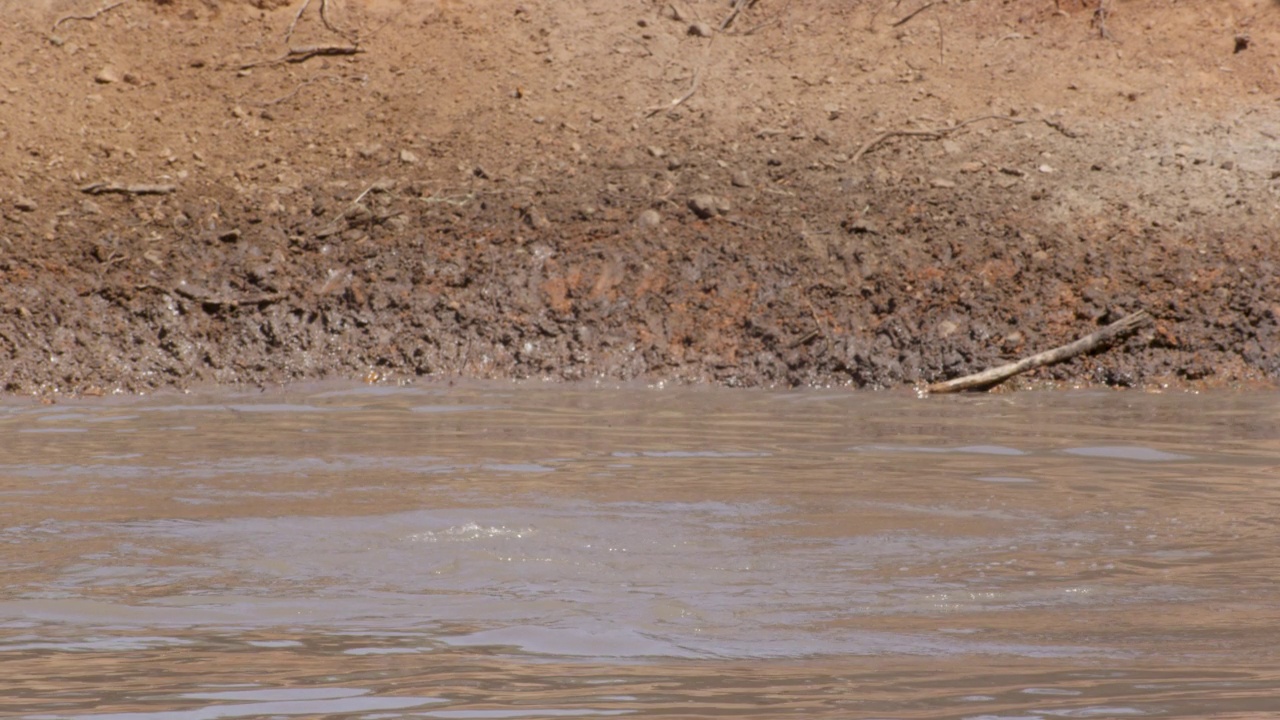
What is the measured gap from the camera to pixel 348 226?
32.5ft

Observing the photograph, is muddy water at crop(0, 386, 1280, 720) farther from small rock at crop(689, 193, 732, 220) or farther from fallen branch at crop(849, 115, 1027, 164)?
fallen branch at crop(849, 115, 1027, 164)

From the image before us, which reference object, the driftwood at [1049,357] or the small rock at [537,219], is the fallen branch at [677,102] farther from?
the driftwood at [1049,357]

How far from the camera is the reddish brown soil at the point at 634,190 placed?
8.84 metres

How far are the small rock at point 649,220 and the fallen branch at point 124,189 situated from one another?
3.26 m

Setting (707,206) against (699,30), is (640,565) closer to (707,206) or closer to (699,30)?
(707,206)

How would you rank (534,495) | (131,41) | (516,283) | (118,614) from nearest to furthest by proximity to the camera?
(118,614) → (534,495) → (516,283) → (131,41)

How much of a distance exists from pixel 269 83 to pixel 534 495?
7258 millimetres

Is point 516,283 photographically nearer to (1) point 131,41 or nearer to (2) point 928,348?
(2) point 928,348

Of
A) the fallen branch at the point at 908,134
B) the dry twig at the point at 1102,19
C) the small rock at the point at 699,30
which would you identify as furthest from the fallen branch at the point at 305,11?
the dry twig at the point at 1102,19

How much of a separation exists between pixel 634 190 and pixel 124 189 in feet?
11.5

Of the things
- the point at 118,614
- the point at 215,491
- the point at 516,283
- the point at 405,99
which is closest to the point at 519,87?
the point at 405,99

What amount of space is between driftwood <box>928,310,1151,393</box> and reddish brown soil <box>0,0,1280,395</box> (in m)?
0.11

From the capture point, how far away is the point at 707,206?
32.3 feet

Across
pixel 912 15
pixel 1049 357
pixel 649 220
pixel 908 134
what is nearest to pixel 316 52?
pixel 649 220
